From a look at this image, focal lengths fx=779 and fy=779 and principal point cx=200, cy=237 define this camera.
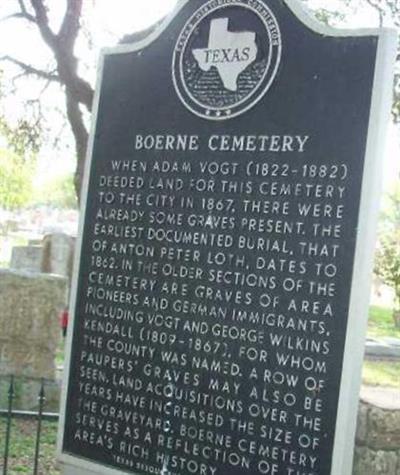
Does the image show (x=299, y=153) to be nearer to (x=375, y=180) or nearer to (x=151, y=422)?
(x=375, y=180)

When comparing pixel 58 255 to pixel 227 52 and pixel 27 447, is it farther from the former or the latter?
pixel 227 52

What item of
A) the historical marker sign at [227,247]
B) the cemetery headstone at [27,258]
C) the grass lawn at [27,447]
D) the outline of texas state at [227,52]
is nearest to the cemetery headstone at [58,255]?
the cemetery headstone at [27,258]

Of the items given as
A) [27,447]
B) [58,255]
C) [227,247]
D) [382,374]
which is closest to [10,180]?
[58,255]

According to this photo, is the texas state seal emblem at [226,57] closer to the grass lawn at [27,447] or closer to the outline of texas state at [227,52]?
the outline of texas state at [227,52]

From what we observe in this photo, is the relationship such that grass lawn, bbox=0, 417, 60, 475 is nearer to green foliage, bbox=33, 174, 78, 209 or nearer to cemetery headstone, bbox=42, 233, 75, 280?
cemetery headstone, bbox=42, 233, 75, 280

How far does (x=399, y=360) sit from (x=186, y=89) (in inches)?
432

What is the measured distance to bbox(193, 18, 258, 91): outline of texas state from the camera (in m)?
3.85

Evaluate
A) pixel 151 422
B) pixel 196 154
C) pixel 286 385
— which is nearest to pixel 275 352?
pixel 286 385

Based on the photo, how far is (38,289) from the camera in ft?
25.8

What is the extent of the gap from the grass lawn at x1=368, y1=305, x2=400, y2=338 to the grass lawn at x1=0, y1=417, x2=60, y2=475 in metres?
11.0

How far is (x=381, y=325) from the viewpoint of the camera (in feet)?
67.8

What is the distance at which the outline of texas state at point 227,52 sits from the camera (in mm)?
3854

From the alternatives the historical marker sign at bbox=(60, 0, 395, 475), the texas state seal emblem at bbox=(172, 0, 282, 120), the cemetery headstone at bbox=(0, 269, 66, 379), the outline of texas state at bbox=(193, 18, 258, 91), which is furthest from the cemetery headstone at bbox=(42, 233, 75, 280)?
the outline of texas state at bbox=(193, 18, 258, 91)

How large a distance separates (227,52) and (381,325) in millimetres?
17698
